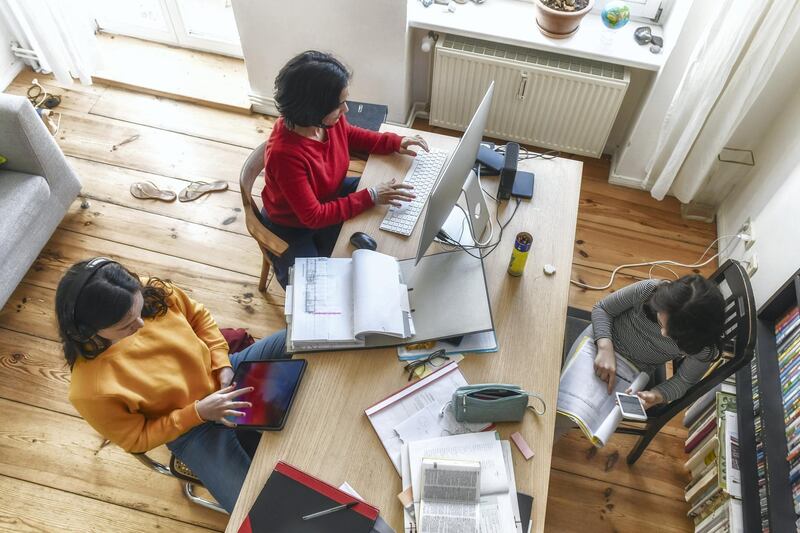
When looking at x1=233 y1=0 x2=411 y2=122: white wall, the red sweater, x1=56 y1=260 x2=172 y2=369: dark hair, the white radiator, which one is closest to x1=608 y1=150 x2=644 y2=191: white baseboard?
the white radiator

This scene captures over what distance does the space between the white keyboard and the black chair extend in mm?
916

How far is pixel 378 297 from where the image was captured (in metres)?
1.64

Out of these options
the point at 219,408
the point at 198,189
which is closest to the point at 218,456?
the point at 219,408

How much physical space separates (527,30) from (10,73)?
297 cm

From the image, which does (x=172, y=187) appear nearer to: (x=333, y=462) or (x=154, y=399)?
(x=154, y=399)

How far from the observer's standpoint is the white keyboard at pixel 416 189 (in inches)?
73.9

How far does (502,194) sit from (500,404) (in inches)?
30.8

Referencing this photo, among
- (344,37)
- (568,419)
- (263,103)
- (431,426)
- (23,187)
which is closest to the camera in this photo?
(431,426)

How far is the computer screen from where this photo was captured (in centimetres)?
141

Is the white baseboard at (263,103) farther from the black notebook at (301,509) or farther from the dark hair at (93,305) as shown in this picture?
the black notebook at (301,509)

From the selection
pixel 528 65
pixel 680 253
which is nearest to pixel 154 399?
pixel 528 65

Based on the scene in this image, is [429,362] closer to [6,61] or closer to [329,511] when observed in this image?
[329,511]

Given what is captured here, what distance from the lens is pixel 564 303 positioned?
1.72 m

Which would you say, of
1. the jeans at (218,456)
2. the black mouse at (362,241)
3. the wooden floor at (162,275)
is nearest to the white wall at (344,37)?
the wooden floor at (162,275)
